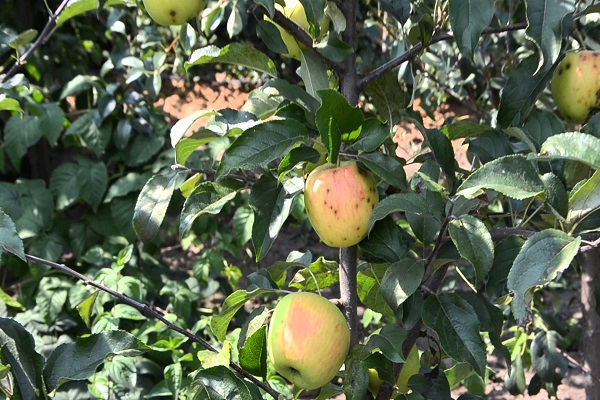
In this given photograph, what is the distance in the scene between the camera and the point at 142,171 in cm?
257

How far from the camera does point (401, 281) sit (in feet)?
3.08

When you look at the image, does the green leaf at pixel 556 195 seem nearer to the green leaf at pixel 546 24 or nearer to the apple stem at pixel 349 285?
the green leaf at pixel 546 24

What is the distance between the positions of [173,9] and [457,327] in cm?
58

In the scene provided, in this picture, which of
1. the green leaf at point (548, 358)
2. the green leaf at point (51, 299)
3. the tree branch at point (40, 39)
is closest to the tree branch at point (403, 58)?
the tree branch at point (40, 39)

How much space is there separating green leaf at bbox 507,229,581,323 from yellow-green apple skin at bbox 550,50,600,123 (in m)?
0.37

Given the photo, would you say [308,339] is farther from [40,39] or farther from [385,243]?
[40,39]

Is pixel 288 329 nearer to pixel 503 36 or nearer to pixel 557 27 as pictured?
pixel 557 27

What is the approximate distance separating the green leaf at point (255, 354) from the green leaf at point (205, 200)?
0.64ft

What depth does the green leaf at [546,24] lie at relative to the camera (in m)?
0.82

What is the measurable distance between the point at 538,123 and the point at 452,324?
0.32 m

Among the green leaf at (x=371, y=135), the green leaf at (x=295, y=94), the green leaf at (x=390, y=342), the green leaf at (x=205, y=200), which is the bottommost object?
the green leaf at (x=390, y=342)

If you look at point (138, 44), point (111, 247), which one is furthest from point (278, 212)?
A: point (138, 44)

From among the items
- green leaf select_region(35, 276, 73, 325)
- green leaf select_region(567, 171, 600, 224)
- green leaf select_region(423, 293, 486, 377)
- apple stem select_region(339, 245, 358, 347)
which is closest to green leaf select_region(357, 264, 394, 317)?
apple stem select_region(339, 245, 358, 347)

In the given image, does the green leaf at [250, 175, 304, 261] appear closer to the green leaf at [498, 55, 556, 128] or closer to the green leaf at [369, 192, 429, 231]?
the green leaf at [369, 192, 429, 231]
